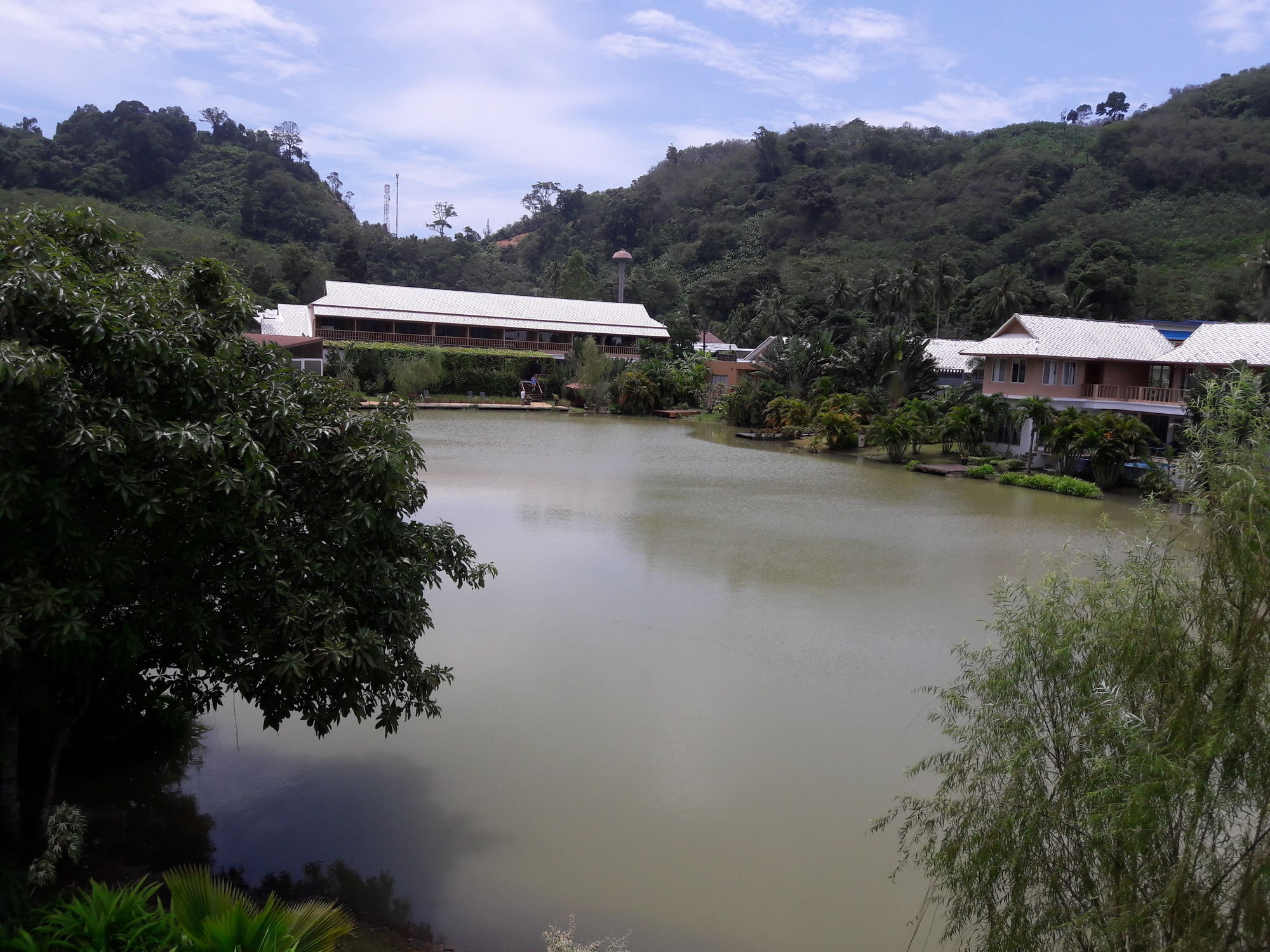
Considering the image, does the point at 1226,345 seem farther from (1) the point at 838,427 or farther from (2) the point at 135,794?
(2) the point at 135,794

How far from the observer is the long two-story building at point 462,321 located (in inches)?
1668

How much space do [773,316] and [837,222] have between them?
26.1 meters

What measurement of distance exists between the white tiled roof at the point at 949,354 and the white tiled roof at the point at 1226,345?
10259 mm

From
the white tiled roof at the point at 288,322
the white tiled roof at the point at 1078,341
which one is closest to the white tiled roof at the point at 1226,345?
the white tiled roof at the point at 1078,341

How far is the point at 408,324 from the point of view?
4475 centimetres

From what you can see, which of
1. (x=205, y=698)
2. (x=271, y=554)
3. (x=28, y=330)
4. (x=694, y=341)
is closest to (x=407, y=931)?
(x=205, y=698)

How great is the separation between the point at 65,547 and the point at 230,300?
2.02 m

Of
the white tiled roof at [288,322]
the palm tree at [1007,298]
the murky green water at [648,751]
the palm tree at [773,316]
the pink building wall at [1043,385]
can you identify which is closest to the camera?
the murky green water at [648,751]

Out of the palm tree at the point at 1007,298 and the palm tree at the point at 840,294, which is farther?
the palm tree at the point at 840,294

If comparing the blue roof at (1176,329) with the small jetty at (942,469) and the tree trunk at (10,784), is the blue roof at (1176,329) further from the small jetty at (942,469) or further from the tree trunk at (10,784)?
the tree trunk at (10,784)

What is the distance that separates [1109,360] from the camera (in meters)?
27.8

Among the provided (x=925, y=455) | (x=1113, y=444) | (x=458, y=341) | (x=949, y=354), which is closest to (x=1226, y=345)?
(x=1113, y=444)

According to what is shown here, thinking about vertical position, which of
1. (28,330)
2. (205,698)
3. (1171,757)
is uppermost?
(28,330)

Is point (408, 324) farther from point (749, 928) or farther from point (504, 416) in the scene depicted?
point (749, 928)
